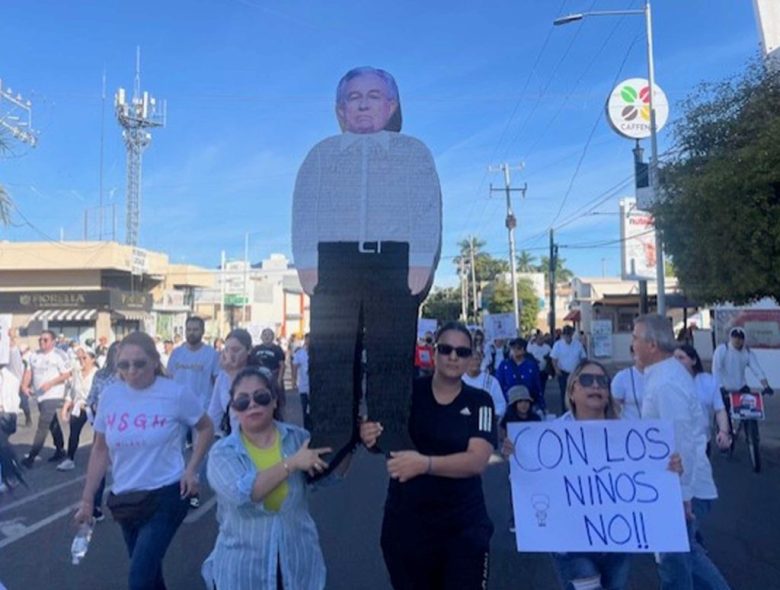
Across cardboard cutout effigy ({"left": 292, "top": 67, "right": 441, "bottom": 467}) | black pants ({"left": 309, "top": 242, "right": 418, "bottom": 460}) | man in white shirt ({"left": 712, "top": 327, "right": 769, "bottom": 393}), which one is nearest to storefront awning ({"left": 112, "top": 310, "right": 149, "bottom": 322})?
man in white shirt ({"left": 712, "top": 327, "right": 769, "bottom": 393})

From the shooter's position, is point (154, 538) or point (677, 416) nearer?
point (154, 538)

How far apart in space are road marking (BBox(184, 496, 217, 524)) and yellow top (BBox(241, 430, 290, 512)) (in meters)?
4.05

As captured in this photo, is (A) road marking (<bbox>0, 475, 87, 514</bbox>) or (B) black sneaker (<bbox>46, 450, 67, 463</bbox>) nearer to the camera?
(A) road marking (<bbox>0, 475, 87, 514</bbox>)

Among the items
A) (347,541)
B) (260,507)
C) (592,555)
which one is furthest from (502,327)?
(260,507)

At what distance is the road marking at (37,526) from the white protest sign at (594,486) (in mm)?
4909

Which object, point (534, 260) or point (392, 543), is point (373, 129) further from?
point (534, 260)

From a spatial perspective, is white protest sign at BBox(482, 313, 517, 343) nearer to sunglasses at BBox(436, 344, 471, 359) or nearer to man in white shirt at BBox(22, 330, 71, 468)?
man in white shirt at BBox(22, 330, 71, 468)

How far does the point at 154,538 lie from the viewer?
378 cm

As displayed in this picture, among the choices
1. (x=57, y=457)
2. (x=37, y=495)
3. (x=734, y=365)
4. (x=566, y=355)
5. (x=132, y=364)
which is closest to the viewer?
(x=132, y=364)

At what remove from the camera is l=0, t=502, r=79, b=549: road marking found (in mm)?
6515

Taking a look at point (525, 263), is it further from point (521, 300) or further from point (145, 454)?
point (145, 454)

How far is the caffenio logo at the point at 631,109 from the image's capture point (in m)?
22.4

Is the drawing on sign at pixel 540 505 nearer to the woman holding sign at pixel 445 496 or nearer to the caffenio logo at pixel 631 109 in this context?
the woman holding sign at pixel 445 496

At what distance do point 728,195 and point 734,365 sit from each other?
2.47 meters
